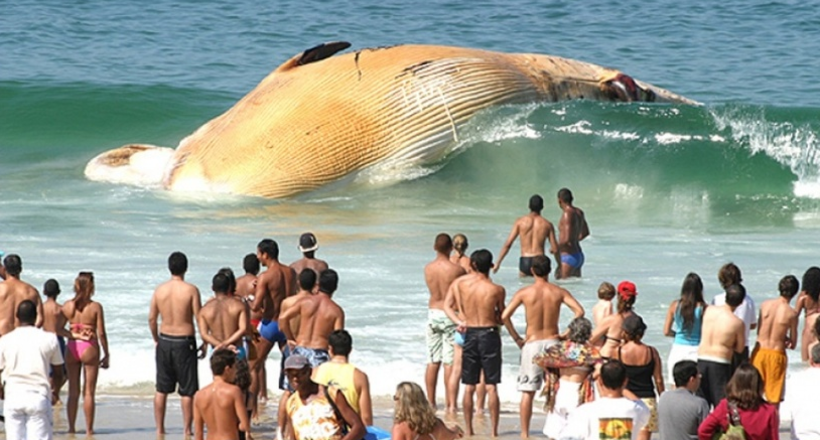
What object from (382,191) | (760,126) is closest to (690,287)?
(382,191)

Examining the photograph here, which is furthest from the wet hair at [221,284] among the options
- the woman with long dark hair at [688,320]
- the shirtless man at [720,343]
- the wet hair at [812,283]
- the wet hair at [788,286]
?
the wet hair at [812,283]

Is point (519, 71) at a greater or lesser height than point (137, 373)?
greater

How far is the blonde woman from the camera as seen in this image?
Result: 720cm

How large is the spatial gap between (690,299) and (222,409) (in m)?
3.84

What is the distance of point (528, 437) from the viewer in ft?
34.7

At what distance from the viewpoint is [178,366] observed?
1059 cm

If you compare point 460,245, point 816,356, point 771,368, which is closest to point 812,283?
point 771,368

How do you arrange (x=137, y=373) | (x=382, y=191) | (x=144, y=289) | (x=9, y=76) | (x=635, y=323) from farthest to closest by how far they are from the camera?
(x=9, y=76)
(x=382, y=191)
(x=144, y=289)
(x=137, y=373)
(x=635, y=323)

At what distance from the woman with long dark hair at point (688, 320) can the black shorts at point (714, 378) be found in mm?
246

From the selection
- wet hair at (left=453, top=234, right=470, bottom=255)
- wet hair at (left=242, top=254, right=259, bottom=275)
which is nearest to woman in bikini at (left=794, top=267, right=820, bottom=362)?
wet hair at (left=453, top=234, right=470, bottom=255)

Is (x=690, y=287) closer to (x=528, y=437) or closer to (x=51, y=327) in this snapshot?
(x=528, y=437)

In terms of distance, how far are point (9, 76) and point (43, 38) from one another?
429 cm

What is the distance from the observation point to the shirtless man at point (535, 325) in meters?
10.6

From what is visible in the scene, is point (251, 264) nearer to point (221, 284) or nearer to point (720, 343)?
point (221, 284)
